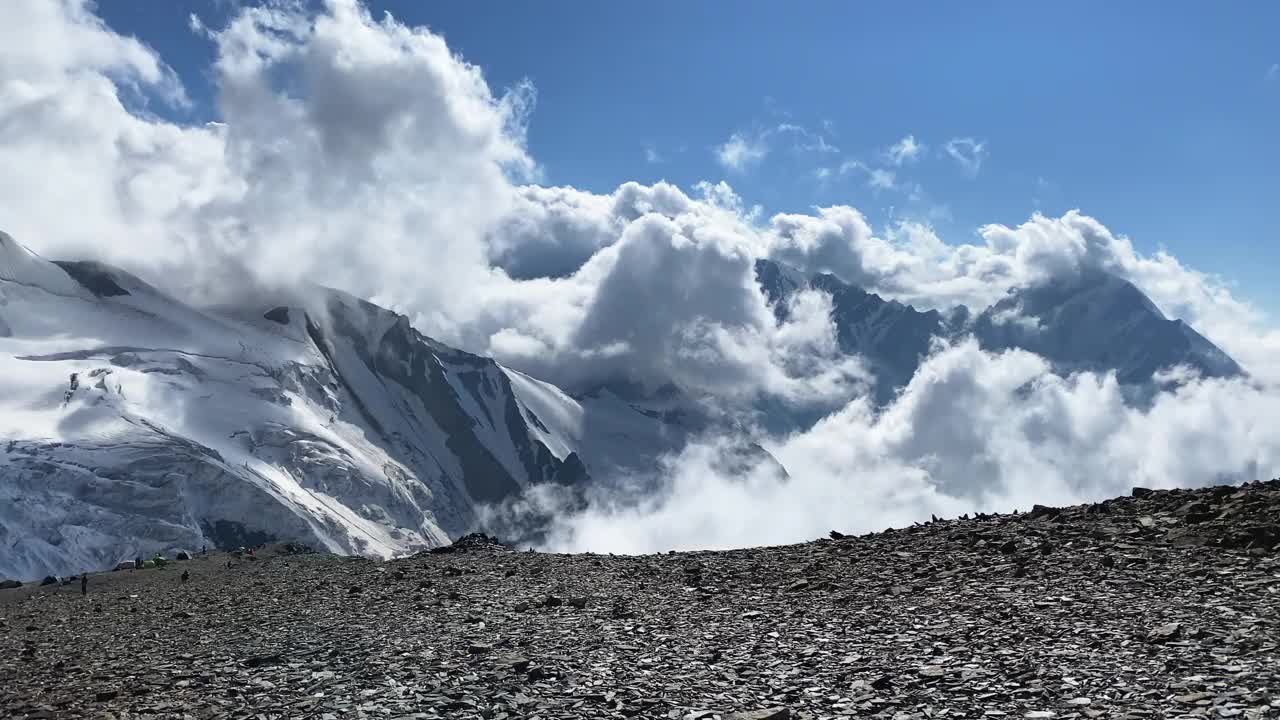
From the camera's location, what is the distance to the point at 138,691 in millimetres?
21891

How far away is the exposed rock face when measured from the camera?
1705 centimetres

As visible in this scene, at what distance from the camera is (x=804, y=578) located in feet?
101

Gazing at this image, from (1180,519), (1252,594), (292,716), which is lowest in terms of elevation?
(292,716)

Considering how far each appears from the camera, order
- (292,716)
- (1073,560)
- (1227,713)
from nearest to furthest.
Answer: (1227,713) < (292,716) < (1073,560)

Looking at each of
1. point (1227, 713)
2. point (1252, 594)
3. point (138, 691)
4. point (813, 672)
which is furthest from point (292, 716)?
point (1252, 594)

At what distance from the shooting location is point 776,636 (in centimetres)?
2286

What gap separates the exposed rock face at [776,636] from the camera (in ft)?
55.9

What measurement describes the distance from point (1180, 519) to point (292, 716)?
26080mm

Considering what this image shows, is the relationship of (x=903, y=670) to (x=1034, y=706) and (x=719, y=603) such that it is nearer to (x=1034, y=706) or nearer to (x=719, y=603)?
(x=1034, y=706)

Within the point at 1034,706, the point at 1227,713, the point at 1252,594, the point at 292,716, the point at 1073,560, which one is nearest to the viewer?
the point at 1227,713

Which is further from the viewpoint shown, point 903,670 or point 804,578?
point 804,578

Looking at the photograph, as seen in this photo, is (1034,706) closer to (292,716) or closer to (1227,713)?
(1227,713)

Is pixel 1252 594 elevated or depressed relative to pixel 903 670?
elevated

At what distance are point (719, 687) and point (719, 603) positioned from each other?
32.7 feet
